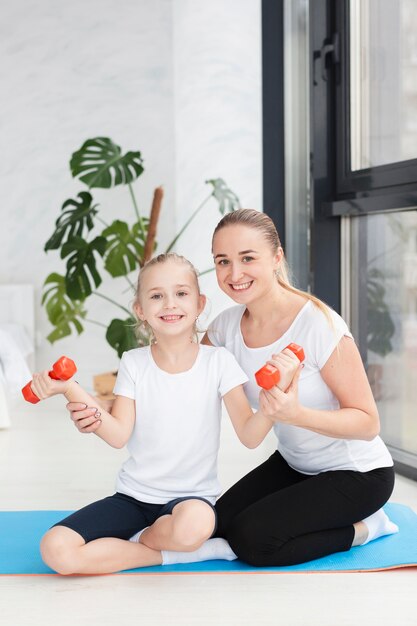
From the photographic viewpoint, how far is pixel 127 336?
3.54 metres

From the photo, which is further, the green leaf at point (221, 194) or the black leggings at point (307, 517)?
the green leaf at point (221, 194)

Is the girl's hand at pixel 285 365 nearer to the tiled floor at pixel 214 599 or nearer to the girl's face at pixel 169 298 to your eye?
the girl's face at pixel 169 298

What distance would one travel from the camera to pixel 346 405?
1.81 metres

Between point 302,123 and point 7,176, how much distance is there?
1758 mm

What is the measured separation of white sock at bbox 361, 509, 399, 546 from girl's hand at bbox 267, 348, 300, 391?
0.53 m

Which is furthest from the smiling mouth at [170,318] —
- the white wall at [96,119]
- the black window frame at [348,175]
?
the white wall at [96,119]

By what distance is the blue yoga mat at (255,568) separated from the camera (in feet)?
5.89

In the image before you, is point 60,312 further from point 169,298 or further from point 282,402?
point 282,402

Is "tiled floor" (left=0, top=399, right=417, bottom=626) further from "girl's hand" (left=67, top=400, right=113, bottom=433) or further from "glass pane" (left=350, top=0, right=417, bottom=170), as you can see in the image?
"glass pane" (left=350, top=0, right=417, bottom=170)

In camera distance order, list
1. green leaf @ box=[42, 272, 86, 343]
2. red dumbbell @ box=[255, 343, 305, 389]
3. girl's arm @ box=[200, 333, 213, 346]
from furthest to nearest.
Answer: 1. green leaf @ box=[42, 272, 86, 343]
2. girl's arm @ box=[200, 333, 213, 346]
3. red dumbbell @ box=[255, 343, 305, 389]

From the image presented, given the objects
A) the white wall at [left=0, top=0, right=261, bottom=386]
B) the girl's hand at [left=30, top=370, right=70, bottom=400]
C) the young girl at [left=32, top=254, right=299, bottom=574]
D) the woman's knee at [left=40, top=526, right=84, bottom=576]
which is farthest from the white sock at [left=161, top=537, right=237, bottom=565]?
the white wall at [left=0, top=0, right=261, bottom=386]

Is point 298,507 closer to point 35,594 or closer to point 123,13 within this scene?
point 35,594

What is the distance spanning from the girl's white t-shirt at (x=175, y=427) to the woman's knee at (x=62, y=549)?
7.3 inches

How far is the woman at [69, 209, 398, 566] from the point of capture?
180 centimetres
